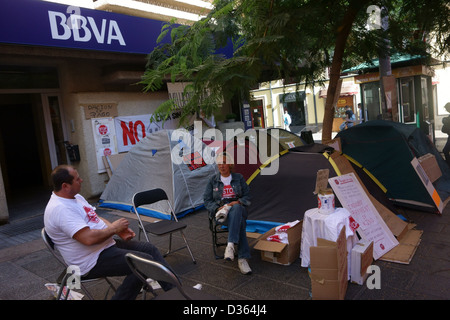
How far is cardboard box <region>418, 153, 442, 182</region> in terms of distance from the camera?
5.88 metres

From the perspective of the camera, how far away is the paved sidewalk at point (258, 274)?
3318 mm

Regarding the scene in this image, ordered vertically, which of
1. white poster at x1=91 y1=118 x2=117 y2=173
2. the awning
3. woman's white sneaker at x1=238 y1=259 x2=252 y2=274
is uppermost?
the awning

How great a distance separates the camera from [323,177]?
160 inches

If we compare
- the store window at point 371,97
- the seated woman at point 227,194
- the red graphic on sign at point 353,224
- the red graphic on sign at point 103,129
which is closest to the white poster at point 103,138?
the red graphic on sign at point 103,129

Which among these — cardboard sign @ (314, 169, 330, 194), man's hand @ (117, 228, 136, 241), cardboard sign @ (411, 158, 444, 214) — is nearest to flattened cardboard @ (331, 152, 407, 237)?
cardboard sign @ (314, 169, 330, 194)

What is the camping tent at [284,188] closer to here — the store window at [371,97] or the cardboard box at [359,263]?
the cardboard box at [359,263]

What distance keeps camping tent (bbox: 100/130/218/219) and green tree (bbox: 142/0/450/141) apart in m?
1.81

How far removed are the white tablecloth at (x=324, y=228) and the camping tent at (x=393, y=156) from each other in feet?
7.37

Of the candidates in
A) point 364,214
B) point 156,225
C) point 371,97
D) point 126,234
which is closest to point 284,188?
point 364,214

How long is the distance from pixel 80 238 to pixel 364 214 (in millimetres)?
3185

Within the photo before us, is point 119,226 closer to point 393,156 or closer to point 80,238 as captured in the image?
point 80,238

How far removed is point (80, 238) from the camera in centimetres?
278

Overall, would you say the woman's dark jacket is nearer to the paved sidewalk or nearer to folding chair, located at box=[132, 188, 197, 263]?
folding chair, located at box=[132, 188, 197, 263]
